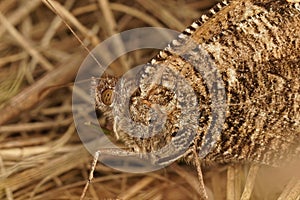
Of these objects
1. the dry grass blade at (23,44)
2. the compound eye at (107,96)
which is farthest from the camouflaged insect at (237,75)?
the dry grass blade at (23,44)

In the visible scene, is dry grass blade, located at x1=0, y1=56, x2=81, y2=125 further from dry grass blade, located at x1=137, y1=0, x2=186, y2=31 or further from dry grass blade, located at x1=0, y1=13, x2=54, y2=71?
dry grass blade, located at x1=137, y1=0, x2=186, y2=31

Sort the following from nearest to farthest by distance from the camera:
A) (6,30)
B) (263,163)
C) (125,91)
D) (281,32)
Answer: (281,32)
(125,91)
(263,163)
(6,30)

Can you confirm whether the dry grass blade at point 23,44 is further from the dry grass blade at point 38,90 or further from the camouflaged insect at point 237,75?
the camouflaged insect at point 237,75

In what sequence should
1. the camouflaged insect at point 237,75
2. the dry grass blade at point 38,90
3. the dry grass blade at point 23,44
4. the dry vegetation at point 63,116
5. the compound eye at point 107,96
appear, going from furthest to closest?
the dry grass blade at point 23,44, the dry grass blade at point 38,90, the dry vegetation at point 63,116, the compound eye at point 107,96, the camouflaged insect at point 237,75

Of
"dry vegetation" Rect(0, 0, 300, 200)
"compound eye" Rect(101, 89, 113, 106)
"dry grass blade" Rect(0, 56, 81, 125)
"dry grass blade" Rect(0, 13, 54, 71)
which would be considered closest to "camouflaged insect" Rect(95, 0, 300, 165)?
"compound eye" Rect(101, 89, 113, 106)

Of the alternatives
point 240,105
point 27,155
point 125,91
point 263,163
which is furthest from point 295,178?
point 27,155

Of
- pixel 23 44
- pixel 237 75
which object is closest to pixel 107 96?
pixel 237 75

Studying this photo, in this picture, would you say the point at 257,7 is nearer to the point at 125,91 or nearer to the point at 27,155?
the point at 125,91
